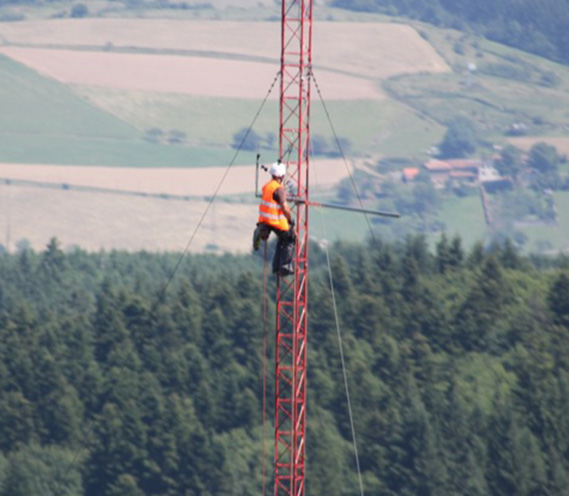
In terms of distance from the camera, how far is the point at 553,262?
585 ft

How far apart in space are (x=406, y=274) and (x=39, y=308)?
35.0 m

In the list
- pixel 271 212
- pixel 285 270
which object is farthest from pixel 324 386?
pixel 271 212

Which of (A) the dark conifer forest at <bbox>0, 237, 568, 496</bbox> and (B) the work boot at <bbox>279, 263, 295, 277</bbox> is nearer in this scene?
(B) the work boot at <bbox>279, 263, 295, 277</bbox>

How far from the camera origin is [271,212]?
4031 cm

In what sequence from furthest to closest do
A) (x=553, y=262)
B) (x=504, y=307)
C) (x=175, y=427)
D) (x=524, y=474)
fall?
(x=553, y=262), (x=504, y=307), (x=175, y=427), (x=524, y=474)

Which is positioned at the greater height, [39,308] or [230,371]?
[230,371]

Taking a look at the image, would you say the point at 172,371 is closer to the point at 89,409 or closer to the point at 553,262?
the point at 89,409

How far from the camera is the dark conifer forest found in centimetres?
10938

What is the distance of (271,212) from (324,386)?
81099mm

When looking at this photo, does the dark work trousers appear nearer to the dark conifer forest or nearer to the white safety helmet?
the white safety helmet

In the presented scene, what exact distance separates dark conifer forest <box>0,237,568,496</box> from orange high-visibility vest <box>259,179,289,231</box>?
61678 millimetres

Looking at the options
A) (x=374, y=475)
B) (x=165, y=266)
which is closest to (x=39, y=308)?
(x=165, y=266)

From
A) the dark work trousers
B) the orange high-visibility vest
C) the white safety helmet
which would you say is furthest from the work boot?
the white safety helmet

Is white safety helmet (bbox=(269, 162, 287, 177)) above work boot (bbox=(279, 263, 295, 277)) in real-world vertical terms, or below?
above
